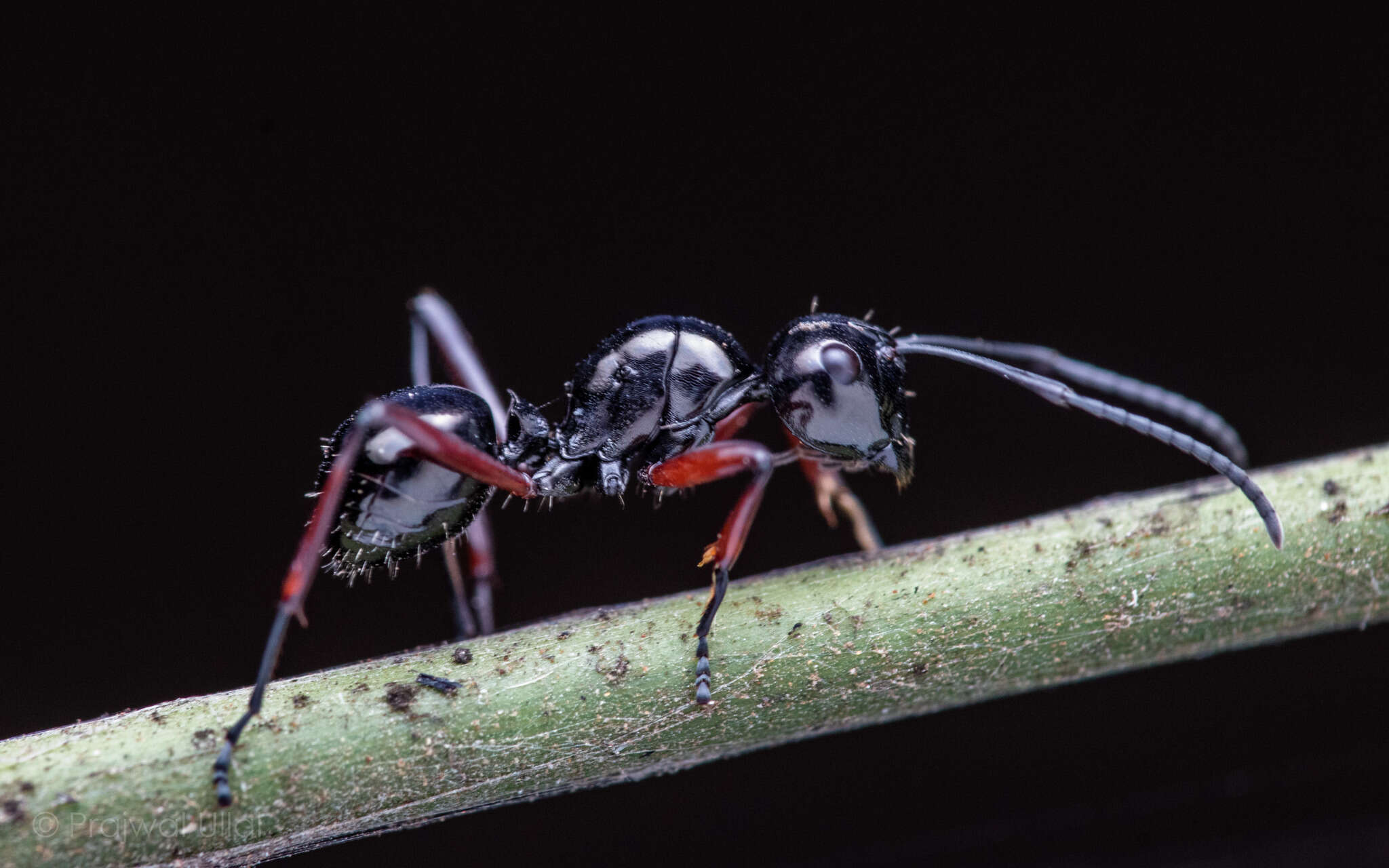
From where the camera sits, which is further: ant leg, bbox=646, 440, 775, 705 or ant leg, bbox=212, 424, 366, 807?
ant leg, bbox=646, 440, 775, 705

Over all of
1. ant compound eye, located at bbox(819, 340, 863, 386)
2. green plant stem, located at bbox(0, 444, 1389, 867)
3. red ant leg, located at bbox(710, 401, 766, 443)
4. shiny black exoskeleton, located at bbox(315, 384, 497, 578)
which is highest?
ant compound eye, located at bbox(819, 340, 863, 386)

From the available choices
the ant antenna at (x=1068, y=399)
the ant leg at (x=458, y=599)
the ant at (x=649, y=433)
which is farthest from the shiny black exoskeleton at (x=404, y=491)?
the ant antenna at (x=1068, y=399)

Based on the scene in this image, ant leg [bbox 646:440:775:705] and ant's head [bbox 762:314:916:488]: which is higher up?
ant's head [bbox 762:314:916:488]

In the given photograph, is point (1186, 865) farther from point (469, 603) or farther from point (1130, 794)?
point (469, 603)

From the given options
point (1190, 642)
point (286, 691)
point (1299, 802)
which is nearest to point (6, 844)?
point (286, 691)

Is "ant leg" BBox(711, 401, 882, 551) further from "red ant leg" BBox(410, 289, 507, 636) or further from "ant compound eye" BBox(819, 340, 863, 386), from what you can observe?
"red ant leg" BBox(410, 289, 507, 636)

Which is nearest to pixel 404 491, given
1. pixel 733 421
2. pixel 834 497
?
pixel 733 421

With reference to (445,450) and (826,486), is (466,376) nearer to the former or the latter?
(445,450)

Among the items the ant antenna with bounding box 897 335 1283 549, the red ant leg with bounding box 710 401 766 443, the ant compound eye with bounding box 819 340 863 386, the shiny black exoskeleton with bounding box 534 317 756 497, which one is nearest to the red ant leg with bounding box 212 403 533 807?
the shiny black exoskeleton with bounding box 534 317 756 497
